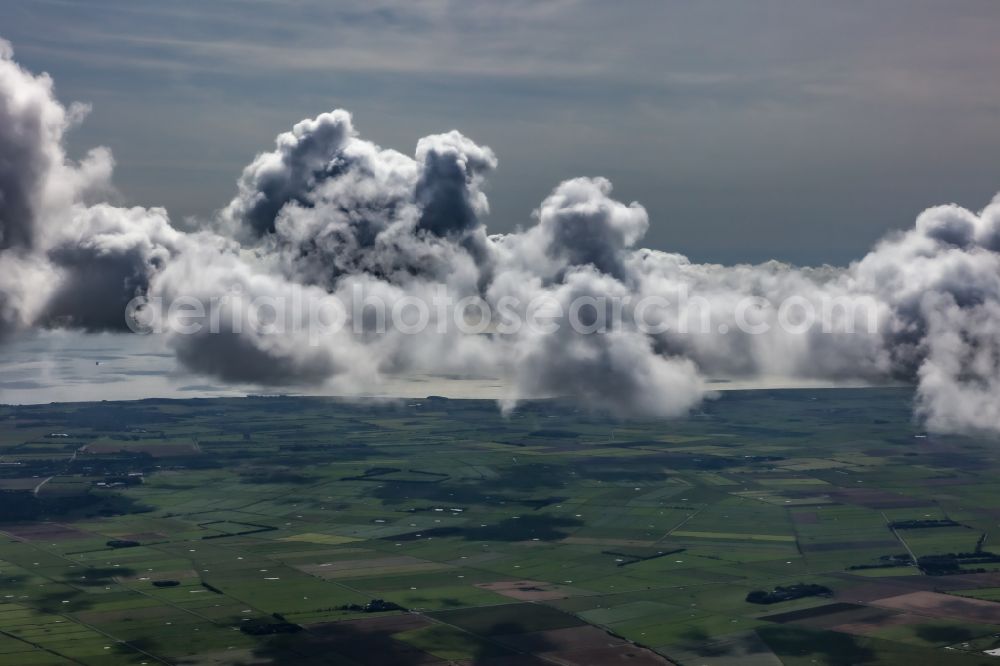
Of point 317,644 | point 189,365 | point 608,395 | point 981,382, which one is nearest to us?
point 981,382

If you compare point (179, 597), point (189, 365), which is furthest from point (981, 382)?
point (179, 597)

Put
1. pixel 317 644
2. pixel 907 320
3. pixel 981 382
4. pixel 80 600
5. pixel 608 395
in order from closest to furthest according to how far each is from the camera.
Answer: pixel 907 320 → pixel 981 382 → pixel 317 644 → pixel 80 600 → pixel 608 395

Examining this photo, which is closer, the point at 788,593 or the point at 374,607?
the point at 374,607

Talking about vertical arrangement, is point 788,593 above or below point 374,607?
below

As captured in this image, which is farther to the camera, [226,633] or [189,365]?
[226,633]

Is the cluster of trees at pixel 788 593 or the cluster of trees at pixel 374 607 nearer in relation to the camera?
the cluster of trees at pixel 374 607

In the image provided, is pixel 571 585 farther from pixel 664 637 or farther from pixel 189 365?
pixel 189 365

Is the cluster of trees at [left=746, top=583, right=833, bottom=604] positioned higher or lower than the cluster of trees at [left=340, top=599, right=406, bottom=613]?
lower

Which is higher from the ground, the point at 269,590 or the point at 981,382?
the point at 981,382

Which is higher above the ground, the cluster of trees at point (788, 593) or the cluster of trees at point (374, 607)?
the cluster of trees at point (374, 607)

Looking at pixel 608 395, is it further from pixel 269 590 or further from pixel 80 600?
pixel 80 600

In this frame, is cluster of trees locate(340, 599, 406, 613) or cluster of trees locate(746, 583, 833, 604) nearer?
cluster of trees locate(340, 599, 406, 613)
